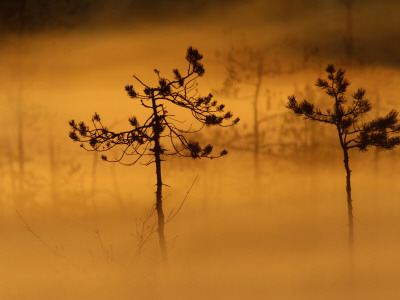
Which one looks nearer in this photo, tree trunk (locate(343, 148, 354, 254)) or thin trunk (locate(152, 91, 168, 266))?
thin trunk (locate(152, 91, 168, 266))

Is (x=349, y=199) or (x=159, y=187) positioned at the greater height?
(x=159, y=187)

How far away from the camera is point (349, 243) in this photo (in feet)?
52.9

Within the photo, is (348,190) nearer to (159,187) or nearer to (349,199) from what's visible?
(349,199)

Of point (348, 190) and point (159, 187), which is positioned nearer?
point (159, 187)

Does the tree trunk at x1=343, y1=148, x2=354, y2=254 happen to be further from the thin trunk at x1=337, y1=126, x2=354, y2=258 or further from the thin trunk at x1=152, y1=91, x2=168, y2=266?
the thin trunk at x1=152, y1=91, x2=168, y2=266

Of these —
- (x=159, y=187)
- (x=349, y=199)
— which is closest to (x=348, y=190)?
(x=349, y=199)

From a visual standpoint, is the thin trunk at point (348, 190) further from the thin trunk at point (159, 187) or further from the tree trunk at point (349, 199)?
the thin trunk at point (159, 187)

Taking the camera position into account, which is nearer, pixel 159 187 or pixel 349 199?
pixel 159 187

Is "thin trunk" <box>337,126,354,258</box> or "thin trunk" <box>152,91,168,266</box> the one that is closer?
"thin trunk" <box>152,91,168,266</box>

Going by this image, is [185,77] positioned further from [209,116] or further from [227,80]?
[227,80]

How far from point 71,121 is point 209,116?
236 centimetres

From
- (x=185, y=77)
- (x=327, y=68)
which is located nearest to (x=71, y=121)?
(x=185, y=77)

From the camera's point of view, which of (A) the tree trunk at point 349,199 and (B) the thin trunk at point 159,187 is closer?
(B) the thin trunk at point 159,187

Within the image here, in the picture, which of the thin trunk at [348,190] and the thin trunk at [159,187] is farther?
the thin trunk at [348,190]
